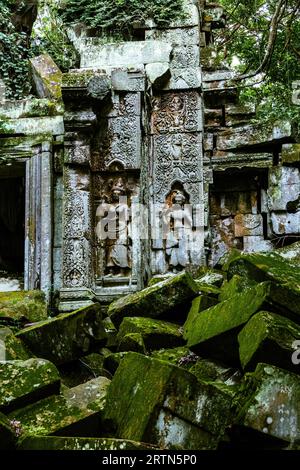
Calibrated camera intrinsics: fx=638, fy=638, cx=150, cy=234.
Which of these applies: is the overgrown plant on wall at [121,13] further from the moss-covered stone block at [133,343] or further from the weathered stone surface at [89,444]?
the weathered stone surface at [89,444]

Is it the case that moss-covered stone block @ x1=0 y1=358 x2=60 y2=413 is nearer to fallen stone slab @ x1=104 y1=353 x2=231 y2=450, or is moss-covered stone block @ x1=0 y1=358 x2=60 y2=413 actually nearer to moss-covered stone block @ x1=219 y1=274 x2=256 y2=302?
fallen stone slab @ x1=104 y1=353 x2=231 y2=450

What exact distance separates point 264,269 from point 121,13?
21.3 feet

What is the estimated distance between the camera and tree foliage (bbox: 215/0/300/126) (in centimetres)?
1298

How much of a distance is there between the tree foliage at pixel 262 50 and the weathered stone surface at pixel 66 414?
28.4 feet

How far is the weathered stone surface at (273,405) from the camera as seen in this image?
362 centimetres

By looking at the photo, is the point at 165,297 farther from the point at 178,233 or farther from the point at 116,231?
the point at 178,233

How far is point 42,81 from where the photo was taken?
1027cm

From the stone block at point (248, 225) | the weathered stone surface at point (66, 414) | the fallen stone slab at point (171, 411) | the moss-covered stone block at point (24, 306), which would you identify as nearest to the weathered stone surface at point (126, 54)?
the stone block at point (248, 225)

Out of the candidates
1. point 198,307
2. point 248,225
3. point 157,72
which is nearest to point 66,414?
point 198,307

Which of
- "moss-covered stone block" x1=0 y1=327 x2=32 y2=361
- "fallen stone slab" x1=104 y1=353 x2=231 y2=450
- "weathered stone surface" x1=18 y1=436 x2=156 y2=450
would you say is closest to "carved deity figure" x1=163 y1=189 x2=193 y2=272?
"moss-covered stone block" x1=0 y1=327 x2=32 y2=361

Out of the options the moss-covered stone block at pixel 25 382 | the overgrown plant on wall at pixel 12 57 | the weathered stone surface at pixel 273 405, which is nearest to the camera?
the weathered stone surface at pixel 273 405
